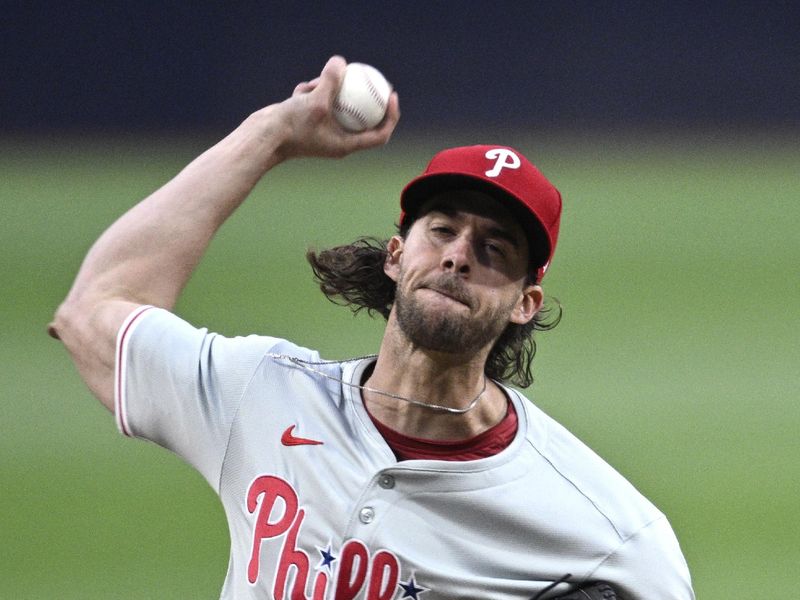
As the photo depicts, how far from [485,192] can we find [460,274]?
224 millimetres

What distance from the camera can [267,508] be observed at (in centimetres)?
276

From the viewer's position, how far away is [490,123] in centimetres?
1080

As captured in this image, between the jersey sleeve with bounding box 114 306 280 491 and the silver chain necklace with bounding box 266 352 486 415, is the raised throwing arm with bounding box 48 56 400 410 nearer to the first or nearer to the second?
the jersey sleeve with bounding box 114 306 280 491

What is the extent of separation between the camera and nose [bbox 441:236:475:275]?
9.46 ft

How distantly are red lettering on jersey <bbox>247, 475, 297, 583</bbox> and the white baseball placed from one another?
2.74ft

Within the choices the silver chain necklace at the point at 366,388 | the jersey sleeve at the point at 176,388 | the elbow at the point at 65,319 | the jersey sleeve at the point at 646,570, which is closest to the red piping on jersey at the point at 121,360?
the jersey sleeve at the point at 176,388

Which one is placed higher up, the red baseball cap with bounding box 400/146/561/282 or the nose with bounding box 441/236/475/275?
the red baseball cap with bounding box 400/146/561/282

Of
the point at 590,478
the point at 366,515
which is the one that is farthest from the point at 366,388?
the point at 590,478

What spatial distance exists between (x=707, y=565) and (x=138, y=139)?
6894 mm

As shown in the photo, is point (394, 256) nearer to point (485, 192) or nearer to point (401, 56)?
point (485, 192)

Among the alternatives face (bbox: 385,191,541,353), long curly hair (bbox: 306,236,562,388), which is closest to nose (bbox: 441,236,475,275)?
face (bbox: 385,191,541,353)

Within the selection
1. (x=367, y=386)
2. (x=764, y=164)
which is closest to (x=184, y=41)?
(x=764, y=164)

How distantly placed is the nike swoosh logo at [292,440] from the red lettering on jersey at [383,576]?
0.30 m

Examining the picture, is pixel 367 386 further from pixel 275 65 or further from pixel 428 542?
pixel 275 65
